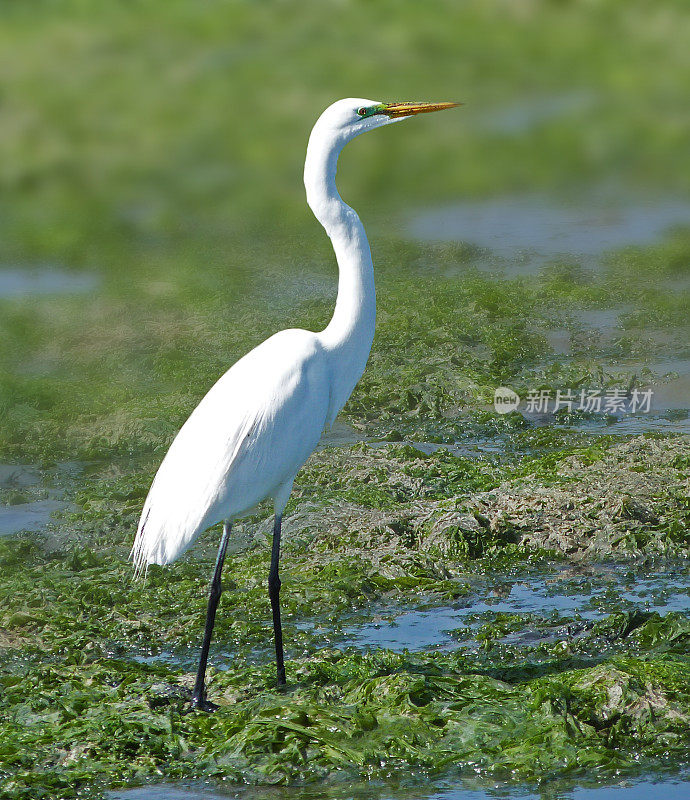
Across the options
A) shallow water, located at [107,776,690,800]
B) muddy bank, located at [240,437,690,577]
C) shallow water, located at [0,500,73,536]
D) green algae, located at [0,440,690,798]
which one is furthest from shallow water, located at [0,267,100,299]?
shallow water, located at [107,776,690,800]

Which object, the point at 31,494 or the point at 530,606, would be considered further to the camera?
the point at 31,494

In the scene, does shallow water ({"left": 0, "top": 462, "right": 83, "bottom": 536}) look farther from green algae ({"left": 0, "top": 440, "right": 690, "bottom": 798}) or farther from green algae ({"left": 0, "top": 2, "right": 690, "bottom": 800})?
green algae ({"left": 0, "top": 440, "right": 690, "bottom": 798})

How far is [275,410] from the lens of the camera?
15.3 feet

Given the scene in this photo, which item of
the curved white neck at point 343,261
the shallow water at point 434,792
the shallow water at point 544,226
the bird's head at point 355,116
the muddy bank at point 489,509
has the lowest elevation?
the shallow water at point 434,792

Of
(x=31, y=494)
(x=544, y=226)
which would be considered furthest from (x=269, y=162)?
(x=31, y=494)

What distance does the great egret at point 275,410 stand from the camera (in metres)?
4.68

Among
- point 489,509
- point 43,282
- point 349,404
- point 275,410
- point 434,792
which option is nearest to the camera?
point 434,792

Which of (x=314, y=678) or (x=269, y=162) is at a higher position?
(x=269, y=162)

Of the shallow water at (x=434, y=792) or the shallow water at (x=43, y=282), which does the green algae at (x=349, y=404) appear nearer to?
the shallow water at (x=434, y=792)

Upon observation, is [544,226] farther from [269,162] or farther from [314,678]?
[314,678]

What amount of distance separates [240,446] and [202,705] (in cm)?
98

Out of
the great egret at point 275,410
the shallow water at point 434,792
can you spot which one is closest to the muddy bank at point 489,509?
the great egret at point 275,410

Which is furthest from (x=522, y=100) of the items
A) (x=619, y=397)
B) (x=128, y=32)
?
(x=619, y=397)

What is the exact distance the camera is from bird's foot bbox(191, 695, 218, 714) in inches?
185
